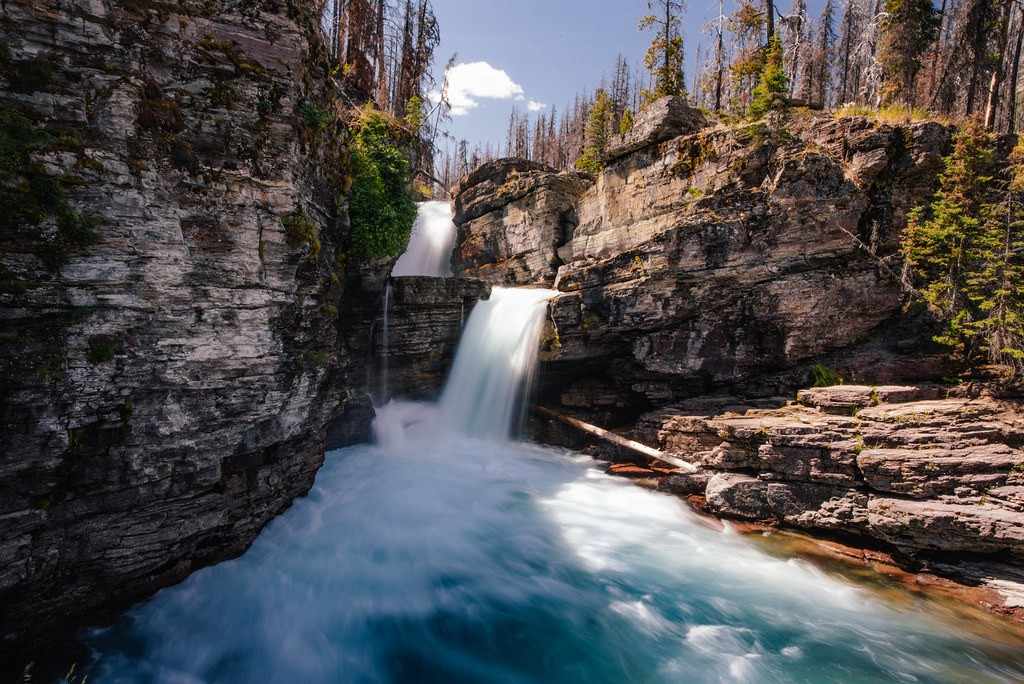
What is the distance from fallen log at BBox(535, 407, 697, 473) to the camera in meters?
12.3

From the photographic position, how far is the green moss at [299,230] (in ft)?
26.1

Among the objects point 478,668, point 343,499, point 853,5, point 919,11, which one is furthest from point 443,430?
point 853,5

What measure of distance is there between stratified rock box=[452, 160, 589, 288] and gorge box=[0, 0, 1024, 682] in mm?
5966

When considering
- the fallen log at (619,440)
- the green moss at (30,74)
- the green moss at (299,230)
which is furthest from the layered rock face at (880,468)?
the green moss at (30,74)

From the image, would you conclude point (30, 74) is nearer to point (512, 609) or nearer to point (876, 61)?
point (512, 609)

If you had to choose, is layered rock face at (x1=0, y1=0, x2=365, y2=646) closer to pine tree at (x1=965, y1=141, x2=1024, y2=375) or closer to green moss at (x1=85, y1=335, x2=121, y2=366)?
green moss at (x1=85, y1=335, x2=121, y2=366)

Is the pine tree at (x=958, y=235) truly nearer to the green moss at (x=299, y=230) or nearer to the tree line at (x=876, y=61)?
the tree line at (x=876, y=61)

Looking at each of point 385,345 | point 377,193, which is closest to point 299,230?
point 377,193

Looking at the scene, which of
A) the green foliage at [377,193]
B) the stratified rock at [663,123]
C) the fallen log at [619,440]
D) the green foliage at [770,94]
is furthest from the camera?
the stratified rock at [663,123]

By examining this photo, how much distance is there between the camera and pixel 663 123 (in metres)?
15.0

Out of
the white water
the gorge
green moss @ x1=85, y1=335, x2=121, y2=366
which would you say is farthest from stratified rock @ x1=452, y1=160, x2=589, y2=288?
green moss @ x1=85, y1=335, x2=121, y2=366

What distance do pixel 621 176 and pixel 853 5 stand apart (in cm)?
3326

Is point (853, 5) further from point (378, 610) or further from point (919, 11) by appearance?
point (378, 610)

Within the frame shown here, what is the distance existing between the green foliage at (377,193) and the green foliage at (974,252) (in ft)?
43.8
